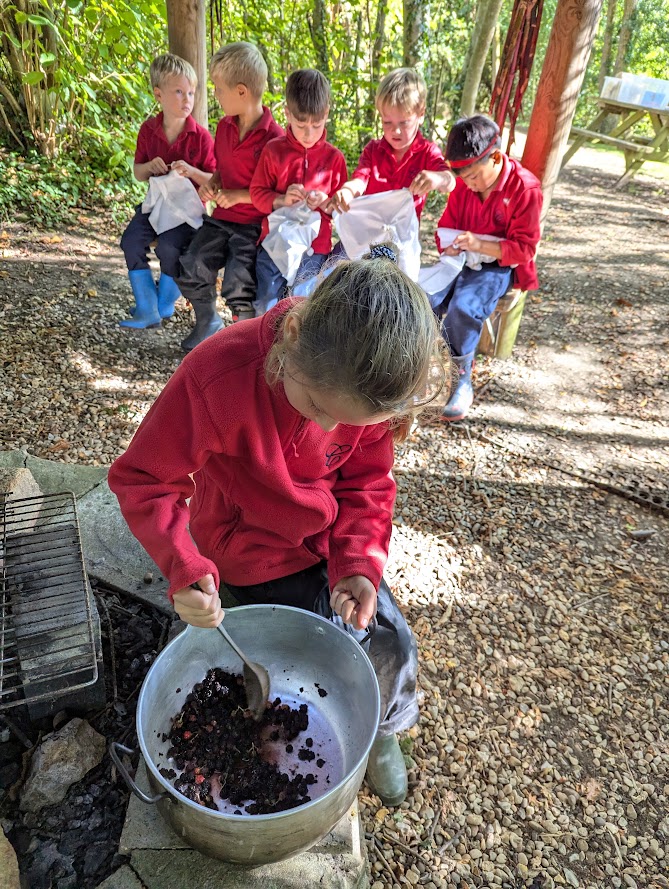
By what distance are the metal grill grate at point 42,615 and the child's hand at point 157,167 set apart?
2.37 m

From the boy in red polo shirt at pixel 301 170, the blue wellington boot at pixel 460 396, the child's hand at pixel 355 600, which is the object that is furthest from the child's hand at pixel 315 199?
the child's hand at pixel 355 600

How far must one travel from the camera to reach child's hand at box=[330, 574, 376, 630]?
152cm

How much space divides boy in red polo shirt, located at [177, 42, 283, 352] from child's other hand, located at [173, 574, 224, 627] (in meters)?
2.45

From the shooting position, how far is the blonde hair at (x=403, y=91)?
313 centimetres

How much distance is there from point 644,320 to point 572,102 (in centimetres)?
186

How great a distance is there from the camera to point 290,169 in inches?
128

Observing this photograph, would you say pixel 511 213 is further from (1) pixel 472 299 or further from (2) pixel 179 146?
(2) pixel 179 146

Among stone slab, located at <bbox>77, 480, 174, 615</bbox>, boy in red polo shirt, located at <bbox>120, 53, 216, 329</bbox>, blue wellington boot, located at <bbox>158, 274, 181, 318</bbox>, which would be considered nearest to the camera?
stone slab, located at <bbox>77, 480, 174, 615</bbox>

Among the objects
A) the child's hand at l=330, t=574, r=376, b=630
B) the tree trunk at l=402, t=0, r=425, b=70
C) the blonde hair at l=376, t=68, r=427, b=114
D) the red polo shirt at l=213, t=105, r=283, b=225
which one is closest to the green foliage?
the red polo shirt at l=213, t=105, r=283, b=225

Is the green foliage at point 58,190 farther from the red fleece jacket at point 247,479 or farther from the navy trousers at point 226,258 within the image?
the red fleece jacket at point 247,479

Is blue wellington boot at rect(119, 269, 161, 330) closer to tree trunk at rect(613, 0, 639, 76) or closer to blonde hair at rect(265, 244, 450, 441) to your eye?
blonde hair at rect(265, 244, 450, 441)

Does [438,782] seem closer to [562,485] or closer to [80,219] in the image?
[562,485]

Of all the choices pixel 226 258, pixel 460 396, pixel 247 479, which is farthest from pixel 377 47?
pixel 247 479

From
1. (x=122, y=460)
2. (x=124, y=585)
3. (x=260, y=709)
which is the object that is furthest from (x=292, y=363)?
(x=124, y=585)
